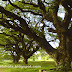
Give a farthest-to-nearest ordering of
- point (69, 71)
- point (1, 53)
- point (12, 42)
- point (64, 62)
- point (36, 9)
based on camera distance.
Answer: point (1, 53) < point (12, 42) < point (36, 9) < point (64, 62) < point (69, 71)

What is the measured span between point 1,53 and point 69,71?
2410 cm

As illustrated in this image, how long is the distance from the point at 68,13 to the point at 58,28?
1637 millimetres

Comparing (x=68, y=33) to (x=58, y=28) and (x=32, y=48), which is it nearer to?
(x=58, y=28)

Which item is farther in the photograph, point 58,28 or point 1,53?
point 1,53

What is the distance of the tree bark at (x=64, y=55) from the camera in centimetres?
898

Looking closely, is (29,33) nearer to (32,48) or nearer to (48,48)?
(48,48)

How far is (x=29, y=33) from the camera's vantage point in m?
9.27

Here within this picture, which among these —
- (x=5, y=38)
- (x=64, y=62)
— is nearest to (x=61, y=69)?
(x=64, y=62)

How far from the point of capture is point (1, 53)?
96.2 ft

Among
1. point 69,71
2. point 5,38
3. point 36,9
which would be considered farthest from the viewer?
point 5,38

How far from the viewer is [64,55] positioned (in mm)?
9203

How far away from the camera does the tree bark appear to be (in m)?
8.98

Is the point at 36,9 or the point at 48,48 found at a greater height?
the point at 36,9

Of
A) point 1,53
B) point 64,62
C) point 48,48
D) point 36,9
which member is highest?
point 36,9
